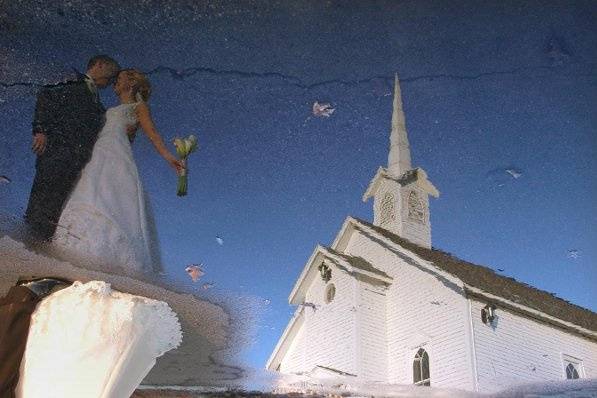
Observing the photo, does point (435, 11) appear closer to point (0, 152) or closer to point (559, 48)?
point (559, 48)

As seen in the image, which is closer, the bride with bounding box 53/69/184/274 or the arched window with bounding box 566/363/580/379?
the bride with bounding box 53/69/184/274

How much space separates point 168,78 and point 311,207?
321 cm

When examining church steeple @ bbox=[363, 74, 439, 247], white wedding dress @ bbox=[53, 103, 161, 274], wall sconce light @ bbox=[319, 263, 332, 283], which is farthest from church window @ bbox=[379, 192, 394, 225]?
white wedding dress @ bbox=[53, 103, 161, 274]

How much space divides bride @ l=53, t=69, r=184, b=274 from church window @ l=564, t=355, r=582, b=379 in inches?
243

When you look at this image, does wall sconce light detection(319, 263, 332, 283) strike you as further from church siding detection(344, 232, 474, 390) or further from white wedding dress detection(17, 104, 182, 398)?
white wedding dress detection(17, 104, 182, 398)

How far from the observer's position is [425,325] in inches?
342

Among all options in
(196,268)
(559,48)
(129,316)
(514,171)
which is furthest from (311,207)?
(129,316)

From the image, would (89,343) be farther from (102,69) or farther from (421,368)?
(421,368)

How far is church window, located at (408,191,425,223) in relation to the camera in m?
11.2

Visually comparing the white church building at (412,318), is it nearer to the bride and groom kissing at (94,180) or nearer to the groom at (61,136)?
the bride and groom kissing at (94,180)

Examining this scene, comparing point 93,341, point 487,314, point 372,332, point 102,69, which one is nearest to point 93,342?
point 93,341

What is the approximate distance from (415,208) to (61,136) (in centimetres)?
673

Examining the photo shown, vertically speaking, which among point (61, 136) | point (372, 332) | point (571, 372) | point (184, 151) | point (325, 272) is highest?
point (184, 151)

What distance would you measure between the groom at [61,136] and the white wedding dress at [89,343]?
490 cm
